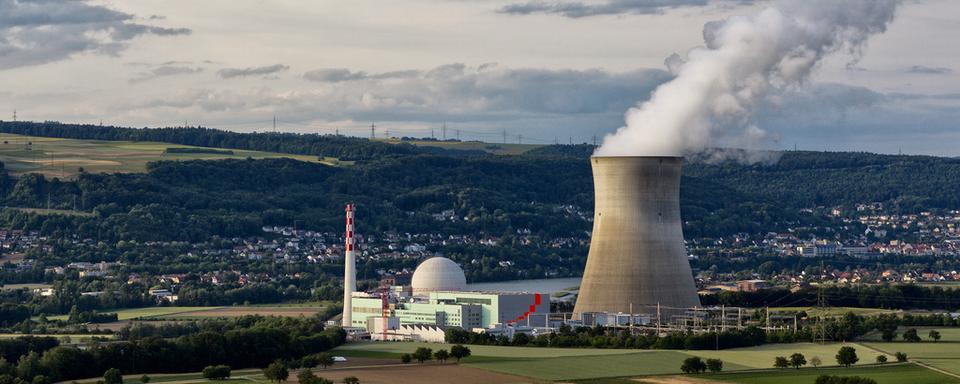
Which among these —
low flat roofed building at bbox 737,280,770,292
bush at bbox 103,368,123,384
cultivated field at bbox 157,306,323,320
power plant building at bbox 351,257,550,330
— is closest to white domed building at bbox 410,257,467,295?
power plant building at bbox 351,257,550,330

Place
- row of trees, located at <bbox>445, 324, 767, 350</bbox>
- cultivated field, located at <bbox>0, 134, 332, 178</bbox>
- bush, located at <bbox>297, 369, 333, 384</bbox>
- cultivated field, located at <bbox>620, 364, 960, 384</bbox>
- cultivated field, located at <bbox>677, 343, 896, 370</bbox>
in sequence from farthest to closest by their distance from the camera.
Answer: cultivated field, located at <bbox>0, 134, 332, 178</bbox> < row of trees, located at <bbox>445, 324, 767, 350</bbox> < cultivated field, located at <bbox>677, 343, 896, 370</bbox> < cultivated field, located at <bbox>620, 364, 960, 384</bbox> < bush, located at <bbox>297, 369, 333, 384</bbox>

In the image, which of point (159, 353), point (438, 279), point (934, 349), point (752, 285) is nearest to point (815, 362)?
point (934, 349)

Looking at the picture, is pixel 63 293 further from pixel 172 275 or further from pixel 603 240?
pixel 603 240

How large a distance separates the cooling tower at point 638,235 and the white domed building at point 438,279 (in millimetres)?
18010

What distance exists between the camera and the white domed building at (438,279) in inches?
3612

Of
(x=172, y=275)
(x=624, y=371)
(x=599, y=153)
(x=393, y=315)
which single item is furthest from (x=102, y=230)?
(x=624, y=371)

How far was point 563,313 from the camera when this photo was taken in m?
87.9

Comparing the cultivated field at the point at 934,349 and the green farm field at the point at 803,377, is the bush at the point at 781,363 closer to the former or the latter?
the green farm field at the point at 803,377

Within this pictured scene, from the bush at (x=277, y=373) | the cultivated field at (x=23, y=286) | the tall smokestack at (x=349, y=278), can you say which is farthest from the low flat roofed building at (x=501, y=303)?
the cultivated field at (x=23, y=286)

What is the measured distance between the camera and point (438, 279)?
91.9m

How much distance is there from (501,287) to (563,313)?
146ft

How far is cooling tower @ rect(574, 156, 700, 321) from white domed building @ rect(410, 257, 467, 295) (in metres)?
18.0

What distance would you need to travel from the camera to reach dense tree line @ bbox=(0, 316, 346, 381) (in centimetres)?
6425

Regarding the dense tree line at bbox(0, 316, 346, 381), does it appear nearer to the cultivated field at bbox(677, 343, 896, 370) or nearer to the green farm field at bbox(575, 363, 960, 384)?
the green farm field at bbox(575, 363, 960, 384)
